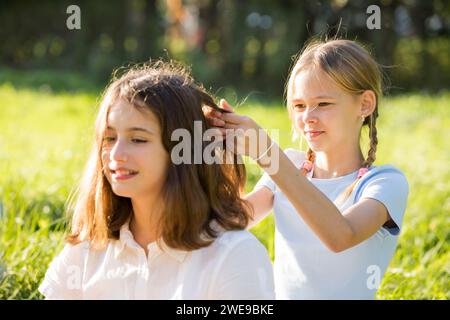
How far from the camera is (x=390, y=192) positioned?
2557mm

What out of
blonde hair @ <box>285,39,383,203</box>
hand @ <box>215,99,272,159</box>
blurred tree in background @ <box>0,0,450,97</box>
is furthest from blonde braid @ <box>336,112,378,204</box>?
blurred tree in background @ <box>0,0,450,97</box>

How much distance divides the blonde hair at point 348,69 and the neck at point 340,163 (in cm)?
4

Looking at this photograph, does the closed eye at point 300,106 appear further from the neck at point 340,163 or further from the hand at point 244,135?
the hand at point 244,135

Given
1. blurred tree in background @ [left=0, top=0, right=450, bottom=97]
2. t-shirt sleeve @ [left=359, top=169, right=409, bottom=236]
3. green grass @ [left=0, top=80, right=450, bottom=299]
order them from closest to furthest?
t-shirt sleeve @ [left=359, top=169, right=409, bottom=236], green grass @ [left=0, top=80, right=450, bottom=299], blurred tree in background @ [left=0, top=0, right=450, bottom=97]

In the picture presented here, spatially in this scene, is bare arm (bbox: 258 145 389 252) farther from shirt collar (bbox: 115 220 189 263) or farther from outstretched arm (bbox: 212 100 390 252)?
shirt collar (bbox: 115 220 189 263)

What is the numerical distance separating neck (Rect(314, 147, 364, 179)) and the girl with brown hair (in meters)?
0.54

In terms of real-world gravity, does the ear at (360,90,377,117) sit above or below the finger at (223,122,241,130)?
above

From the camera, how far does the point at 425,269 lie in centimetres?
416

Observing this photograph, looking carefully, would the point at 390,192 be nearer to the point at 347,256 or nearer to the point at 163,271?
the point at 347,256

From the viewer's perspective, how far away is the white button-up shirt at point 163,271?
2094mm

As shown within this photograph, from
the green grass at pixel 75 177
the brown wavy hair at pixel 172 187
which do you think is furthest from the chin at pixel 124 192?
the green grass at pixel 75 177

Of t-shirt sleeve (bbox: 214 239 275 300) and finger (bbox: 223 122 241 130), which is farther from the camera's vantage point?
finger (bbox: 223 122 241 130)

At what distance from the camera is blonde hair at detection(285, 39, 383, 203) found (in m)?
2.71
